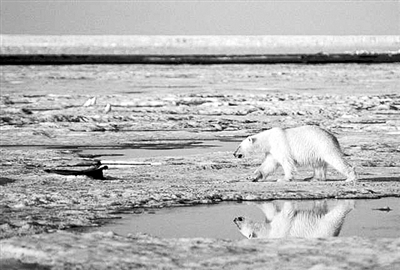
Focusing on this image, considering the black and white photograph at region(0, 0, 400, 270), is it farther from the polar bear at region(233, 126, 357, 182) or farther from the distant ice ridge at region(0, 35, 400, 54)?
the distant ice ridge at region(0, 35, 400, 54)

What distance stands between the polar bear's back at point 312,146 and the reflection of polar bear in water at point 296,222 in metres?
1.41

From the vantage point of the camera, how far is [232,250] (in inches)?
245

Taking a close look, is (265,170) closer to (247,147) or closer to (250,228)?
(247,147)

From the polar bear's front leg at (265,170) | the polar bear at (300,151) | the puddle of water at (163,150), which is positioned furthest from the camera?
the puddle of water at (163,150)

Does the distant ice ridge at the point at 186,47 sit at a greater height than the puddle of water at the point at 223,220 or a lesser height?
greater

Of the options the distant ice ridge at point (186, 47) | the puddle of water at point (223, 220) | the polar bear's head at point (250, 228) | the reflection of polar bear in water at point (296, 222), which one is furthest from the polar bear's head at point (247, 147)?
the distant ice ridge at point (186, 47)

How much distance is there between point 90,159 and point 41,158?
2.36 ft

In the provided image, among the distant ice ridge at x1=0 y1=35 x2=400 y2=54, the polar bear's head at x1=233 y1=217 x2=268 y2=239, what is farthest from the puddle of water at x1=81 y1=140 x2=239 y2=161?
the distant ice ridge at x1=0 y1=35 x2=400 y2=54

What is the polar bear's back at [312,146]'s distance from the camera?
32.3 ft

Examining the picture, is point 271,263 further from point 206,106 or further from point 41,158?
point 206,106

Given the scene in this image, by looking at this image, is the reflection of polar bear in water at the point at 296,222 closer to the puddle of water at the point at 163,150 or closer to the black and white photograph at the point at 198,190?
the black and white photograph at the point at 198,190

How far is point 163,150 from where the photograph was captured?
1352 centimetres

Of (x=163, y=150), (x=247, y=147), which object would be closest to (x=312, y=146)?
(x=247, y=147)

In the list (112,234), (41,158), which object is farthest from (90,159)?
(112,234)
